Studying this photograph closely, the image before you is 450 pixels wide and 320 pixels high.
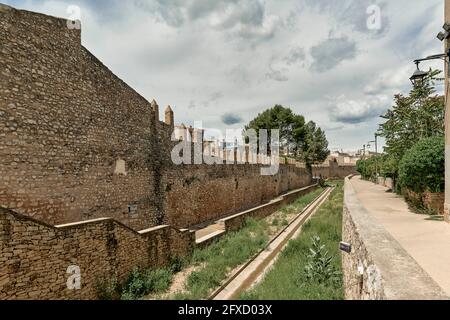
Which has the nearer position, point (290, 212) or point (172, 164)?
point (172, 164)

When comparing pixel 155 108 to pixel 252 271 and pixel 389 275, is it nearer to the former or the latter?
pixel 252 271

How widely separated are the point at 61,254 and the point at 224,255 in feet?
20.3

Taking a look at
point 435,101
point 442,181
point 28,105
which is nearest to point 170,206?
point 28,105

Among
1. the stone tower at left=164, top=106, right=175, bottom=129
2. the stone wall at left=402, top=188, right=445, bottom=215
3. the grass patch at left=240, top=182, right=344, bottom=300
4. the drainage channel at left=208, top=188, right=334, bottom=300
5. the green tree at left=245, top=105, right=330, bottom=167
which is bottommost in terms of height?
the drainage channel at left=208, top=188, right=334, bottom=300

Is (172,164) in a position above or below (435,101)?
below

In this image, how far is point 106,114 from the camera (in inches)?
396

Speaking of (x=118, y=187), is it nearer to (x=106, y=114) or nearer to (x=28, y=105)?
(x=106, y=114)

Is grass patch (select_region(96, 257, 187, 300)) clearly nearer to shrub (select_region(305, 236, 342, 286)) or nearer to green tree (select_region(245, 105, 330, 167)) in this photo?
shrub (select_region(305, 236, 342, 286))

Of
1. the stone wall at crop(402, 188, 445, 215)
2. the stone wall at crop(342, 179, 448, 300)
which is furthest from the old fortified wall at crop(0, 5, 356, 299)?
the stone wall at crop(402, 188, 445, 215)

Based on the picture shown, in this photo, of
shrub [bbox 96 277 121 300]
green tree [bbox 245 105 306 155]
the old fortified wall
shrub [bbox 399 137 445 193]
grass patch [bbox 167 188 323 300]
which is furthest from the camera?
green tree [bbox 245 105 306 155]

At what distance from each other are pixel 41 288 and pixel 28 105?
4.55 metres

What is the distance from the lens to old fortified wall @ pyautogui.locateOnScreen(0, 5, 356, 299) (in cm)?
584

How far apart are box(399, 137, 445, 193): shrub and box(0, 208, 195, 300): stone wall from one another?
394 inches

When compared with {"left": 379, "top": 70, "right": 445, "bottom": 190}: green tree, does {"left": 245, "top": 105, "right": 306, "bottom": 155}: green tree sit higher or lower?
higher
